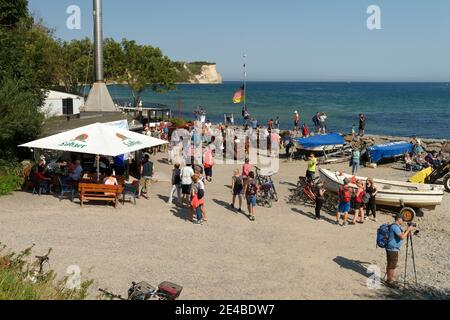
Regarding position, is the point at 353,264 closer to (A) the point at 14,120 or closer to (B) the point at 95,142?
(B) the point at 95,142

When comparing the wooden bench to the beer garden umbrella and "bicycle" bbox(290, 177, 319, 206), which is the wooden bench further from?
"bicycle" bbox(290, 177, 319, 206)

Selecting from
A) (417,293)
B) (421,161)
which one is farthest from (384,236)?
(421,161)

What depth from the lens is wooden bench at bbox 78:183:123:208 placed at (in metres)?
13.9

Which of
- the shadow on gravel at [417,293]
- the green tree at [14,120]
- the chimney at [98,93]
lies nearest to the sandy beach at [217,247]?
the shadow on gravel at [417,293]

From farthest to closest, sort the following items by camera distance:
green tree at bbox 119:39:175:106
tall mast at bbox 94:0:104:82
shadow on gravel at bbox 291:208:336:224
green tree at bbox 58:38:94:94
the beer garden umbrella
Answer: green tree at bbox 119:39:175:106 < green tree at bbox 58:38:94:94 < tall mast at bbox 94:0:104:82 < shadow on gravel at bbox 291:208:336:224 < the beer garden umbrella

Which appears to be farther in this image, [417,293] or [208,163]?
[208,163]

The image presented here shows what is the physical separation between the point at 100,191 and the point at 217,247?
15.2ft

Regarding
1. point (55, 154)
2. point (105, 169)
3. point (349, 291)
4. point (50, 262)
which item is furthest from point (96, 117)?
point (349, 291)

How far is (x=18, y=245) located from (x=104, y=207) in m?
3.71

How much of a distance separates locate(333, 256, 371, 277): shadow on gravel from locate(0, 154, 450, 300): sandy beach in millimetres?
25

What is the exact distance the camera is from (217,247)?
37.2 feet

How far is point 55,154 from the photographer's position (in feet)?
62.6

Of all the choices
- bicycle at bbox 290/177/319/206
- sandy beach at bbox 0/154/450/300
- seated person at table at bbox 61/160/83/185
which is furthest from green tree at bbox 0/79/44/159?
bicycle at bbox 290/177/319/206

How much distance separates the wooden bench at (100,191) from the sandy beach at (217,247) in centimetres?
32
